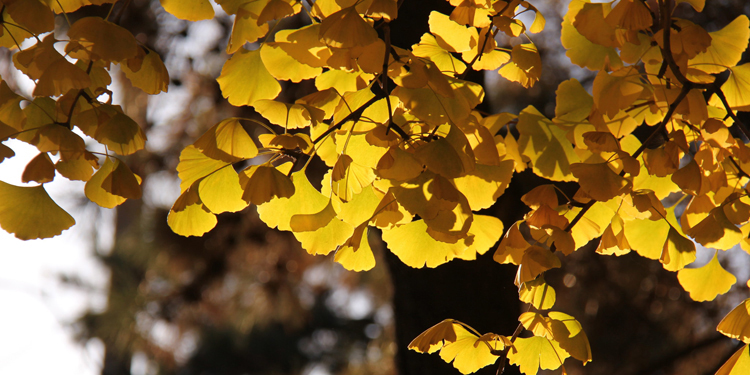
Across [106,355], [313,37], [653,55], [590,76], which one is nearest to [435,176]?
[313,37]

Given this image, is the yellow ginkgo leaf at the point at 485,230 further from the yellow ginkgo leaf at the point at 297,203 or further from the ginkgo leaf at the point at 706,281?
the ginkgo leaf at the point at 706,281

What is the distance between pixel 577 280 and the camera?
3275 millimetres

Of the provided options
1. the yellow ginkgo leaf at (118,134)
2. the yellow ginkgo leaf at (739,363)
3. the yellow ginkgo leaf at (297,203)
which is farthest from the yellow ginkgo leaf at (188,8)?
the yellow ginkgo leaf at (739,363)

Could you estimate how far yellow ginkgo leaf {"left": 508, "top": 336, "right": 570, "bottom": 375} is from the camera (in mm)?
950

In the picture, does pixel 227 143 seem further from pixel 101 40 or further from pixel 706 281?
pixel 706 281

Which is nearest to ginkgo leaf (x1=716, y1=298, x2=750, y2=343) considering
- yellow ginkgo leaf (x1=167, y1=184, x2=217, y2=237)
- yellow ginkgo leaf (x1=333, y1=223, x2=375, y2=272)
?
yellow ginkgo leaf (x1=333, y1=223, x2=375, y2=272)

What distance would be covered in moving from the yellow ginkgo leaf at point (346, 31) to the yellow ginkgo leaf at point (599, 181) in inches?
14.2

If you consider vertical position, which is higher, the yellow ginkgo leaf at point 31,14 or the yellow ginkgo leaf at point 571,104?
the yellow ginkgo leaf at point 31,14

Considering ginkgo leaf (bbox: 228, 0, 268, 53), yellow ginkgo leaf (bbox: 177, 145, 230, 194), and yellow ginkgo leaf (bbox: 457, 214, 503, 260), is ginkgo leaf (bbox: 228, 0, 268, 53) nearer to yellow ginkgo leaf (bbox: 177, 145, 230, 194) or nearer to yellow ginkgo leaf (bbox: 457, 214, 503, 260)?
yellow ginkgo leaf (bbox: 177, 145, 230, 194)

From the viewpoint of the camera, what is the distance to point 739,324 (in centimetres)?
84

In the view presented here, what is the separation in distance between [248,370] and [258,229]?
19.0 feet

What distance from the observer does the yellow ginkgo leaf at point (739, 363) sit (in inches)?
35.8

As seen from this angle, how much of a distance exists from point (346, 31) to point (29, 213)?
600 mm

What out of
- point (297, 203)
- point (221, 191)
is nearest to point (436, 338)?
point (297, 203)
